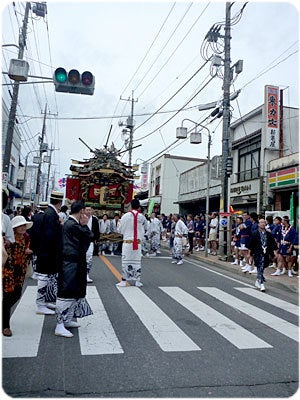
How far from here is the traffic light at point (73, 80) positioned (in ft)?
28.1

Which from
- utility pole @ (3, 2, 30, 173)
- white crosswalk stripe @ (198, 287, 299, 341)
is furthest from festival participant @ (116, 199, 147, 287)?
utility pole @ (3, 2, 30, 173)

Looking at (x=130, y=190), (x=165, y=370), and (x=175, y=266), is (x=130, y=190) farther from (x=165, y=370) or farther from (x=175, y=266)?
(x=165, y=370)

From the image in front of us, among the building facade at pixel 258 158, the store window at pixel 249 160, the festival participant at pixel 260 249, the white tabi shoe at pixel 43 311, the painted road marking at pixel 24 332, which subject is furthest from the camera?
the store window at pixel 249 160

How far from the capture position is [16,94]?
48.3 feet

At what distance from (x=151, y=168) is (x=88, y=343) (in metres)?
35.9

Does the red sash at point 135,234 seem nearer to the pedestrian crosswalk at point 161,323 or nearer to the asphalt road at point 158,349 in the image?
the pedestrian crosswalk at point 161,323

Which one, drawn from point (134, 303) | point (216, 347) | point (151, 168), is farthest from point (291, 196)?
point (151, 168)

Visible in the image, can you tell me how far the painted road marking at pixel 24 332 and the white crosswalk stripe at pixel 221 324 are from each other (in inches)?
95.5

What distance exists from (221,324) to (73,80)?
667 centimetres

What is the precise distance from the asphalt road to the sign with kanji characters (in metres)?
11.9

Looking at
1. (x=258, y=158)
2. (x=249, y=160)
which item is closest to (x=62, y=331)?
(x=258, y=158)

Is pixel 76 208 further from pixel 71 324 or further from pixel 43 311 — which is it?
pixel 43 311

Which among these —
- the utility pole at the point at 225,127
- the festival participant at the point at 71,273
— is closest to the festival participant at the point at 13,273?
the festival participant at the point at 71,273

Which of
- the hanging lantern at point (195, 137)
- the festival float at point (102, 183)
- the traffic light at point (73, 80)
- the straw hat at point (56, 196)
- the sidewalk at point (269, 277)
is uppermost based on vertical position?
the hanging lantern at point (195, 137)
